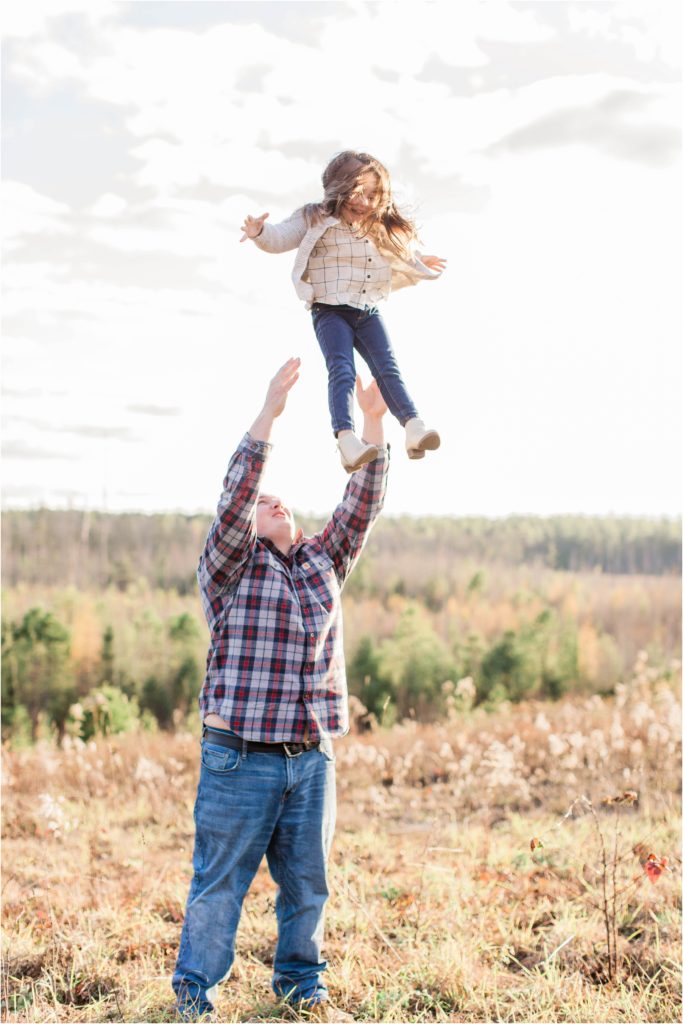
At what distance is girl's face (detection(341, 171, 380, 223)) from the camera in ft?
12.0

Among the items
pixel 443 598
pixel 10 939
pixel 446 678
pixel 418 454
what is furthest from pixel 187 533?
pixel 418 454

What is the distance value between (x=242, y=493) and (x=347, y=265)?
975mm

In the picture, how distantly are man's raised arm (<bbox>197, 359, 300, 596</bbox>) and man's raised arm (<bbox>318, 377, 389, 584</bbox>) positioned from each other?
1.54ft

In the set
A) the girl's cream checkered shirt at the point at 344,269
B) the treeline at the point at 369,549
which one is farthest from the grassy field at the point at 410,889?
the treeline at the point at 369,549

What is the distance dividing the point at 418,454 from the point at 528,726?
7321 millimetres

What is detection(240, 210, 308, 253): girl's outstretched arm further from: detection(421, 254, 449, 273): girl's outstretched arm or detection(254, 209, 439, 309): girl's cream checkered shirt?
detection(421, 254, 449, 273): girl's outstretched arm

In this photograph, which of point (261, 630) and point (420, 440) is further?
point (261, 630)

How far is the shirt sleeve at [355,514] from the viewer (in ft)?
13.0

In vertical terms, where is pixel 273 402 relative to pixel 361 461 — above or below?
above

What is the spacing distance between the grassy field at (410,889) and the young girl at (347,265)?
1935mm

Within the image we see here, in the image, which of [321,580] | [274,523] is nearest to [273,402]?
[274,523]

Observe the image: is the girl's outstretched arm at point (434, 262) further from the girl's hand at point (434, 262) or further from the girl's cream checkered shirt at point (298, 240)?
the girl's cream checkered shirt at point (298, 240)

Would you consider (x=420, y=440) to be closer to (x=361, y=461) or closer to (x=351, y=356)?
(x=361, y=461)

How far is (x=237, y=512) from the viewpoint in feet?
11.7
